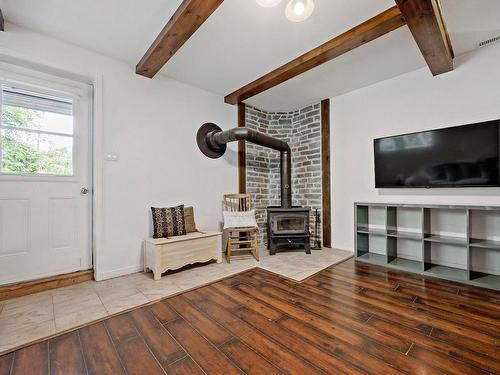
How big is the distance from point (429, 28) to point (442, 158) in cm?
144

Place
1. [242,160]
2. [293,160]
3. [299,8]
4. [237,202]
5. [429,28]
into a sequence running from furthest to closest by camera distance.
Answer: [293,160] < [242,160] < [237,202] < [429,28] < [299,8]

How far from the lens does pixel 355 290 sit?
231 centimetres

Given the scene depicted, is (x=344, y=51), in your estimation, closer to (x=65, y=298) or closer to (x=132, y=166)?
(x=132, y=166)

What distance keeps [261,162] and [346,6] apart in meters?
2.75

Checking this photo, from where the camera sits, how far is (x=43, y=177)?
248 centimetres

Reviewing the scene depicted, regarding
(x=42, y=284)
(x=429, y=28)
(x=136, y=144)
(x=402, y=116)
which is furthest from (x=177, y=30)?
(x=402, y=116)

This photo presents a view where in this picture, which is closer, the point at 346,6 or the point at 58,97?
the point at 346,6

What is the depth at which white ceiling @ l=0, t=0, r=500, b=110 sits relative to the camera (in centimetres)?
200

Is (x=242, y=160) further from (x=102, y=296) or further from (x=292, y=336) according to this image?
(x=292, y=336)

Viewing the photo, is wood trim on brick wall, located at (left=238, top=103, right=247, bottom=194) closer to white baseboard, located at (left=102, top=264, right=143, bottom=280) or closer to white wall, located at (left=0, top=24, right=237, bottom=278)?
white wall, located at (left=0, top=24, right=237, bottom=278)

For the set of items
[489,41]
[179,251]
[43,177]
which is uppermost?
[489,41]

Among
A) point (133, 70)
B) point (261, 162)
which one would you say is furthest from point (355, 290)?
point (133, 70)

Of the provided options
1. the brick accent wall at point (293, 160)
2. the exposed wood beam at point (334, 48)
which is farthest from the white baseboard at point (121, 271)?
the exposed wood beam at point (334, 48)

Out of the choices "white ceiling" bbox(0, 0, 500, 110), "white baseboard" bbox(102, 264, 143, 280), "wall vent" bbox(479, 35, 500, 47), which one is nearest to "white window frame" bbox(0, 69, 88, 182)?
"white ceiling" bbox(0, 0, 500, 110)
